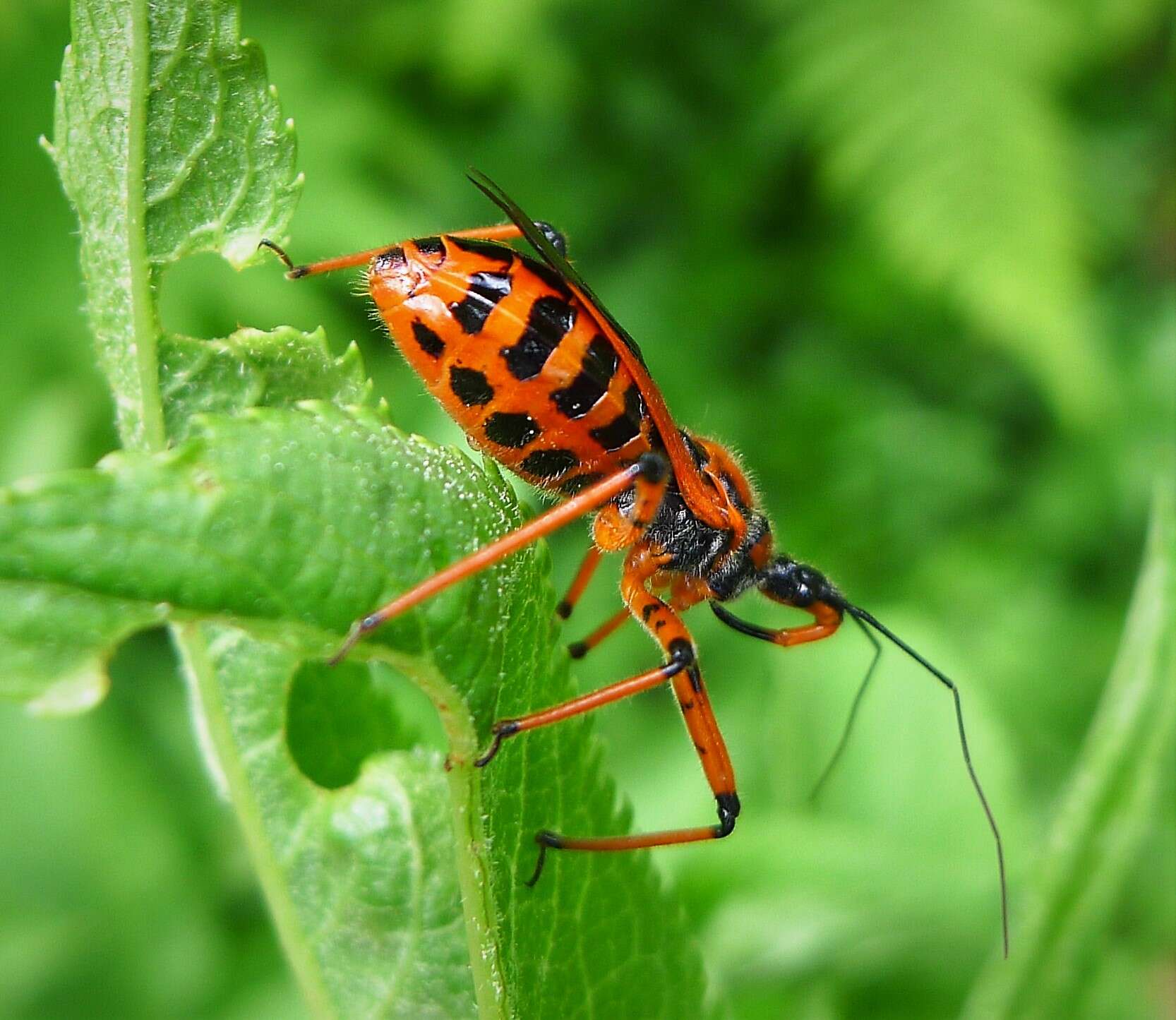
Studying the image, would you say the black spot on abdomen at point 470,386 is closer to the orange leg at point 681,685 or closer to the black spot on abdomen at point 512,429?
the black spot on abdomen at point 512,429

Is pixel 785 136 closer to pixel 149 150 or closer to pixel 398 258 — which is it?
pixel 398 258

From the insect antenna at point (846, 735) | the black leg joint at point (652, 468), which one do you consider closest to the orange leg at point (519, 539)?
the black leg joint at point (652, 468)

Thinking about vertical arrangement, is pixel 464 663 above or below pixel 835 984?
above

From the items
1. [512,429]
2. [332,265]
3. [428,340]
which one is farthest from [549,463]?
[332,265]

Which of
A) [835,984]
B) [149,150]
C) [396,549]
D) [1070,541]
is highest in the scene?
[149,150]

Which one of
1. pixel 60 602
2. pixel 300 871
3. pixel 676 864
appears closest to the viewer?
pixel 60 602

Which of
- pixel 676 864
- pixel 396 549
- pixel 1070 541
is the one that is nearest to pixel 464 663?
pixel 396 549

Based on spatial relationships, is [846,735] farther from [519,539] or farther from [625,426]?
[519,539]
